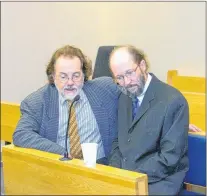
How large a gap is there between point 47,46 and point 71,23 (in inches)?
15.4

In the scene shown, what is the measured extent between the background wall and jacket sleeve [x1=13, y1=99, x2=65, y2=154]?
2.18m

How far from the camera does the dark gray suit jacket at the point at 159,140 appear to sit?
7.07 feet

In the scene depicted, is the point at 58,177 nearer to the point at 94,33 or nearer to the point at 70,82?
the point at 70,82

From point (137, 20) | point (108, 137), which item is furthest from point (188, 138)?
point (137, 20)

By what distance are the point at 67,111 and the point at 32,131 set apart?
0.23 metres

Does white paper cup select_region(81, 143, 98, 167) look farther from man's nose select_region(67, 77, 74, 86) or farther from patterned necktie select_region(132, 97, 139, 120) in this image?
man's nose select_region(67, 77, 74, 86)

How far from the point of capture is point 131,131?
2.33 meters

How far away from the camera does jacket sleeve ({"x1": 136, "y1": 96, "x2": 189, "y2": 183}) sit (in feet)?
7.05

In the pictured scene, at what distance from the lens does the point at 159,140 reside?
2232 mm

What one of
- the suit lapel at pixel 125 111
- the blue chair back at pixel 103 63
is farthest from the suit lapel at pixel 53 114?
the blue chair back at pixel 103 63

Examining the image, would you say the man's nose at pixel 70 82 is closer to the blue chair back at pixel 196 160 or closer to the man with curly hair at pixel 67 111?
the man with curly hair at pixel 67 111

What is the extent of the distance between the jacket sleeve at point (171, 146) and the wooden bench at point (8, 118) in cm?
A: 155

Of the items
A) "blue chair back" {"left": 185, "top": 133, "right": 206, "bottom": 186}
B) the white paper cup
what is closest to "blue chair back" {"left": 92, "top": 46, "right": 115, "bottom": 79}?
"blue chair back" {"left": 185, "top": 133, "right": 206, "bottom": 186}

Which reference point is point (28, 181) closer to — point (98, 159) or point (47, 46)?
point (98, 159)
